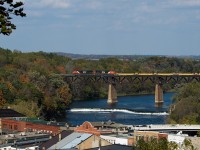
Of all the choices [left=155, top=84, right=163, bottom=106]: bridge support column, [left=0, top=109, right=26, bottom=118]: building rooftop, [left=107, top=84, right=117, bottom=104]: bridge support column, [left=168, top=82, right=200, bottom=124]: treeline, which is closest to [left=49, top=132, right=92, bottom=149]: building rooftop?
[left=0, top=109, right=26, bottom=118]: building rooftop

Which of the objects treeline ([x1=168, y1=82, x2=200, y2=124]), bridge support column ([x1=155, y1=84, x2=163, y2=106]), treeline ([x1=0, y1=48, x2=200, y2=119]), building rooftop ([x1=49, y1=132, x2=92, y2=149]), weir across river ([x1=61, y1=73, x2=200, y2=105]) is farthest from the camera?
weir across river ([x1=61, y1=73, x2=200, y2=105])

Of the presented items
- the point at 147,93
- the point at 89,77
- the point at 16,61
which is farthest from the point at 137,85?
the point at 16,61

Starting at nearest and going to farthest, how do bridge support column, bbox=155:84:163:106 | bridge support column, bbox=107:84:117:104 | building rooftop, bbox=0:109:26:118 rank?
building rooftop, bbox=0:109:26:118 → bridge support column, bbox=155:84:163:106 → bridge support column, bbox=107:84:117:104

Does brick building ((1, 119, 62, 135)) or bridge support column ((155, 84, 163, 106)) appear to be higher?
bridge support column ((155, 84, 163, 106))

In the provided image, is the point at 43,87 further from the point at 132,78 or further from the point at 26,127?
the point at 132,78

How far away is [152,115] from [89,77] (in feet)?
216

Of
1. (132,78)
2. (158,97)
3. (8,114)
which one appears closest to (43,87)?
(158,97)

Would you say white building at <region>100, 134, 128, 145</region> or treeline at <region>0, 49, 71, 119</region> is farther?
treeline at <region>0, 49, 71, 119</region>

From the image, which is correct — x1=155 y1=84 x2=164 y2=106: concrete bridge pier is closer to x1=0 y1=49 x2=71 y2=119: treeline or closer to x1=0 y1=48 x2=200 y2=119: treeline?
x1=0 y1=48 x2=200 y2=119: treeline

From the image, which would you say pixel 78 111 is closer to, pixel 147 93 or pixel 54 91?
pixel 54 91

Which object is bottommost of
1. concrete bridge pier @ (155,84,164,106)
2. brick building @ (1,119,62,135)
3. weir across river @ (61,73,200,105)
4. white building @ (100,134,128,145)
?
white building @ (100,134,128,145)

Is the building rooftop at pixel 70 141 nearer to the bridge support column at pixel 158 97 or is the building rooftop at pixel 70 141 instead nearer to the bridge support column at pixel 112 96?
the bridge support column at pixel 158 97

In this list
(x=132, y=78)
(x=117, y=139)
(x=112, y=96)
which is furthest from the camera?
(x=132, y=78)

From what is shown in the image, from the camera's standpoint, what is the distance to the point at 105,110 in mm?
118812
